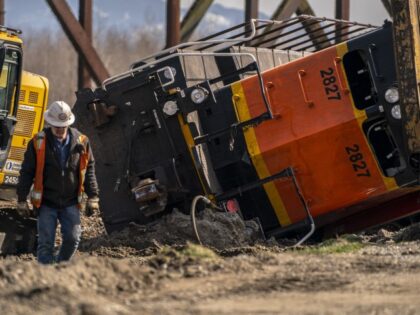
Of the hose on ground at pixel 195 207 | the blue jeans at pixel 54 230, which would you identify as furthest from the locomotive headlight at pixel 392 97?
the blue jeans at pixel 54 230

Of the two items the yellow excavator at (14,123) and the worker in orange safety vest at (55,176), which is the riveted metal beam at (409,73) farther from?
the yellow excavator at (14,123)

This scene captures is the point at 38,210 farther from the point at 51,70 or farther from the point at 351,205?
the point at 51,70

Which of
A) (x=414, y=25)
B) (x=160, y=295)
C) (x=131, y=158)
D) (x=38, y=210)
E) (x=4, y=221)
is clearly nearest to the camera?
(x=160, y=295)

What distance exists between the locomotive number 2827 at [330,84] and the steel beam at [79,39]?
19.8ft

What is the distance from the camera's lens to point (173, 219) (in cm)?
1148

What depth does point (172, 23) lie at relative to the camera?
679 inches

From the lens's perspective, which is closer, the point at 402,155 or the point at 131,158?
the point at 402,155

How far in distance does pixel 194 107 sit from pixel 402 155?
225cm

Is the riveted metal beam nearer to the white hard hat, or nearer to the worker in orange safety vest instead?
the worker in orange safety vest

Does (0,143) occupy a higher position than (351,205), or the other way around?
(0,143)

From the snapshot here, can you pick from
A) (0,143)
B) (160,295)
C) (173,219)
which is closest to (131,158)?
(173,219)

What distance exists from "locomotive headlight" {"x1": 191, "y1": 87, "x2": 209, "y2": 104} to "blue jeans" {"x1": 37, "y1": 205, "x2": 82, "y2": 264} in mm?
2512

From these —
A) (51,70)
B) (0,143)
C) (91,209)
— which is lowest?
(91,209)

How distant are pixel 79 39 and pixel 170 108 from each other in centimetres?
546
